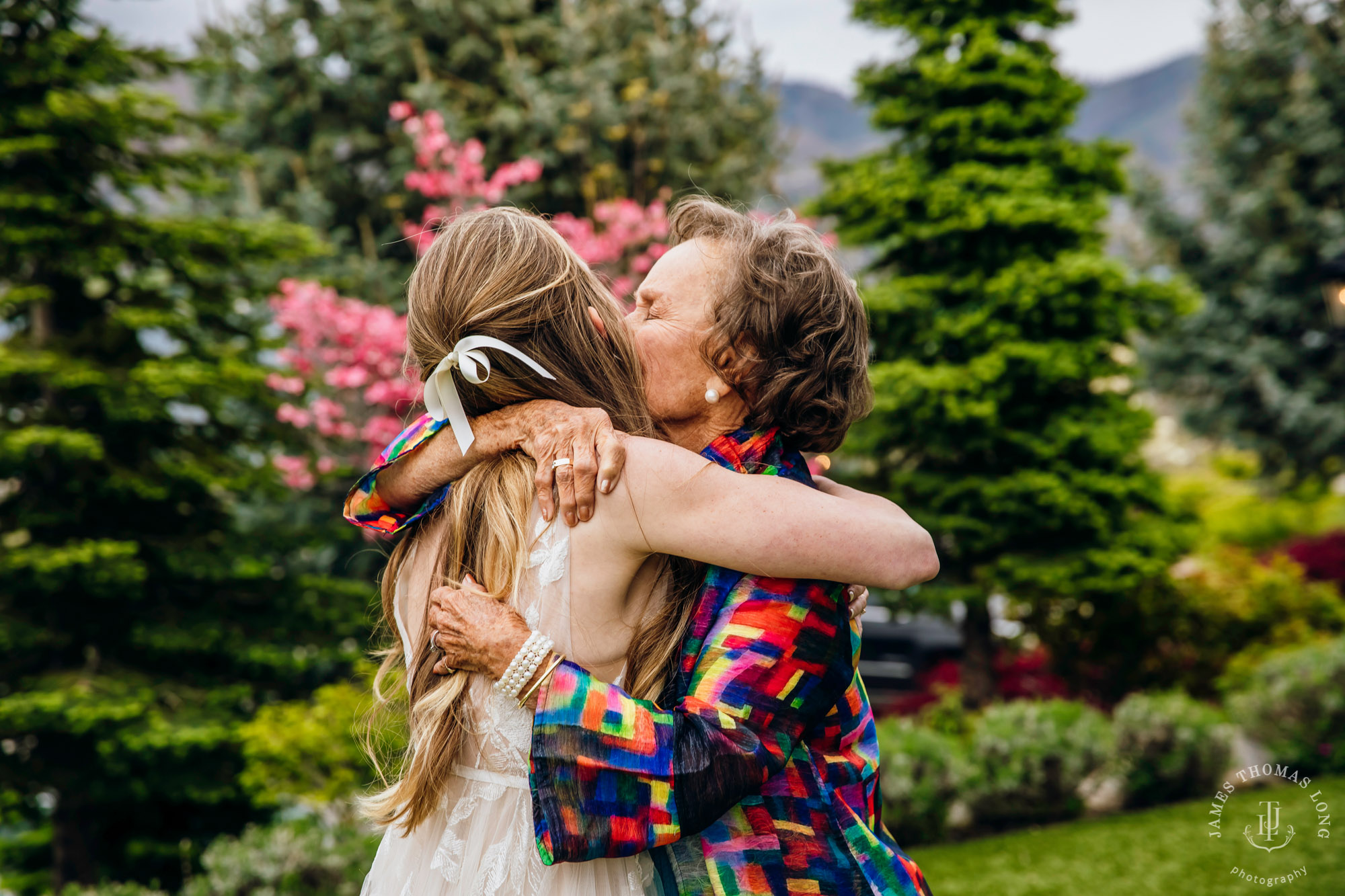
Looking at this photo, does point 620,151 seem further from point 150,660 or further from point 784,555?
point 784,555

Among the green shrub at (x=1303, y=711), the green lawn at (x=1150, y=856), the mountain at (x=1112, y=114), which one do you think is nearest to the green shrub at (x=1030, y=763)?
the green lawn at (x=1150, y=856)

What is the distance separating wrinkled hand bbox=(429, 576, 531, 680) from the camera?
1328 mm

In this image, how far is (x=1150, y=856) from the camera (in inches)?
200

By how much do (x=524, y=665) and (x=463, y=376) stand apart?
0.51 metres

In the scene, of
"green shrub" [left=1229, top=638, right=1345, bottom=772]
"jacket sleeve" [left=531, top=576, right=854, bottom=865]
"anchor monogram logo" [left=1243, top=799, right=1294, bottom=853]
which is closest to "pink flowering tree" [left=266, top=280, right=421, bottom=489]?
"jacket sleeve" [left=531, top=576, right=854, bottom=865]

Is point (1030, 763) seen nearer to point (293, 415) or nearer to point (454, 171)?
point (293, 415)

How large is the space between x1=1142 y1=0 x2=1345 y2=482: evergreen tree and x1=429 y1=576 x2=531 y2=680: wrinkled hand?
1481cm

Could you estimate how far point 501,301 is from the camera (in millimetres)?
1461

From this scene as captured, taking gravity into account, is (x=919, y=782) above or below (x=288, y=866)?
below

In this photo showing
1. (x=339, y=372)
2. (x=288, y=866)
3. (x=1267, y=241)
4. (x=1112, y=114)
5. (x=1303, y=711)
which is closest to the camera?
(x=288, y=866)

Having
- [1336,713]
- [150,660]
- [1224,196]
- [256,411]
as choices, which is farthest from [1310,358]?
[150,660]

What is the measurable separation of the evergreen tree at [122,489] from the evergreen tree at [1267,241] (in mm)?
13491

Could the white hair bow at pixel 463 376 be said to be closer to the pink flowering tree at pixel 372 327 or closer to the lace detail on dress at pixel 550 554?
the lace detail on dress at pixel 550 554

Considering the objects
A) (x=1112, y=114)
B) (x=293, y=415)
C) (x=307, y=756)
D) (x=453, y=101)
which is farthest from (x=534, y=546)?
(x=1112, y=114)
